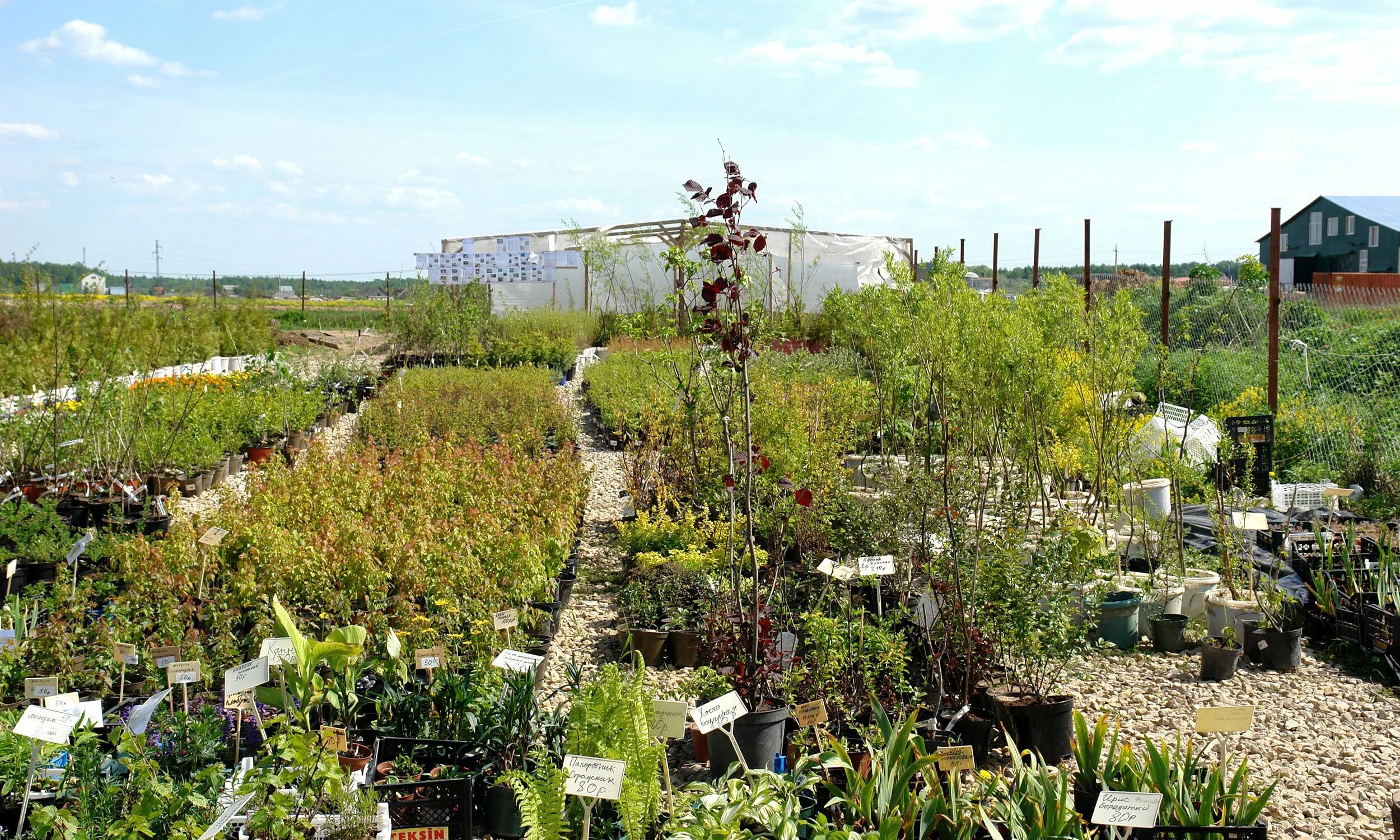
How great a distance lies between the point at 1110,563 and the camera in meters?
4.92

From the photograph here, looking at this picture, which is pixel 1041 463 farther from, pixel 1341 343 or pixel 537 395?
pixel 1341 343

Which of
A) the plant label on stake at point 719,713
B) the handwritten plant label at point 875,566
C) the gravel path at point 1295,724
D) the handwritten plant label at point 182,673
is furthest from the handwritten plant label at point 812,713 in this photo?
the handwritten plant label at point 182,673

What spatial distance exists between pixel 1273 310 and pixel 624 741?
7.33 m

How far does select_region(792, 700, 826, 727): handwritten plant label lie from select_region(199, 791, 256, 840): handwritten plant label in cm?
157

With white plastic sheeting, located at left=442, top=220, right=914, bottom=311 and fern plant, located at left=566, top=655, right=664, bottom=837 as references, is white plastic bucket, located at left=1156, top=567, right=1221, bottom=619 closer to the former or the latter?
fern plant, located at left=566, top=655, right=664, bottom=837

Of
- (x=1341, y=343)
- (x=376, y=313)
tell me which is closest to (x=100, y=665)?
(x=1341, y=343)

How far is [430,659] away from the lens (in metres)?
3.48

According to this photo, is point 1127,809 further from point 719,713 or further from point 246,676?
point 246,676

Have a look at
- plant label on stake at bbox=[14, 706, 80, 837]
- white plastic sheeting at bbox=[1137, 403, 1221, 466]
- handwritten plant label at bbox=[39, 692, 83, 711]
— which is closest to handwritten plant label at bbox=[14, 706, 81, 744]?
plant label on stake at bbox=[14, 706, 80, 837]

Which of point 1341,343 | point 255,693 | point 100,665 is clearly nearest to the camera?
point 255,693

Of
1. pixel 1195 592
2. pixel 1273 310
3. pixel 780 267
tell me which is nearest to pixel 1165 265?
pixel 1273 310

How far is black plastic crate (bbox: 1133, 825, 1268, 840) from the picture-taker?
254 cm

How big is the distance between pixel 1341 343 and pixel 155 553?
13.0 meters

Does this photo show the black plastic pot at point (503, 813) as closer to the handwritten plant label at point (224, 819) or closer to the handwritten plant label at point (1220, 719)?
the handwritten plant label at point (224, 819)
